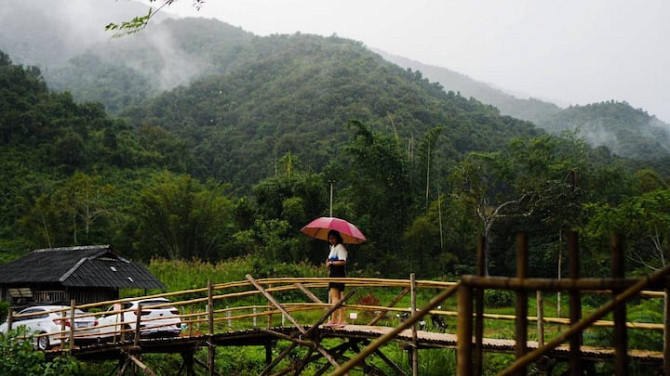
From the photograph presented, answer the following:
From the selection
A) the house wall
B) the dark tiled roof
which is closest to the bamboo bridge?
the dark tiled roof

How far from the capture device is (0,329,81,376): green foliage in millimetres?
11414

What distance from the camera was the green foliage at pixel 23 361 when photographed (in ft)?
37.4

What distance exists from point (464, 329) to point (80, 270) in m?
20.1

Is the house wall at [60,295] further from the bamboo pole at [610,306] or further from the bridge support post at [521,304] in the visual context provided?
the bamboo pole at [610,306]

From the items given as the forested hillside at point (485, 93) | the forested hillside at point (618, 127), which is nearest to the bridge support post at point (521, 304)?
the forested hillside at point (618, 127)

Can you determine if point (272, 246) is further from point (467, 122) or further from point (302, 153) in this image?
point (467, 122)

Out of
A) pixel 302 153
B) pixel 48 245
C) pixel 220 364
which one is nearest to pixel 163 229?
pixel 48 245

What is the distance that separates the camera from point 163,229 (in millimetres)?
36906

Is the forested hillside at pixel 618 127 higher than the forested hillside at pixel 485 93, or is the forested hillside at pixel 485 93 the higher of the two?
the forested hillside at pixel 485 93

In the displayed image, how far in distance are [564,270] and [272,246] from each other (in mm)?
14429

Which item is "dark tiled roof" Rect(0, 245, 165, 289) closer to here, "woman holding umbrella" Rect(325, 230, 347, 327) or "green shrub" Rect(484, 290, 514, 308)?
"green shrub" Rect(484, 290, 514, 308)

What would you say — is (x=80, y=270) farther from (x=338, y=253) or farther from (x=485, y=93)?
(x=485, y=93)

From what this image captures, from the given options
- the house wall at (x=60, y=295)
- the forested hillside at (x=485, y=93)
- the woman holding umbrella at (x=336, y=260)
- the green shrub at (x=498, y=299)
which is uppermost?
the forested hillside at (x=485, y=93)

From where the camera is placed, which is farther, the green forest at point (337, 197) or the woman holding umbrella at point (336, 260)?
the green forest at point (337, 197)
